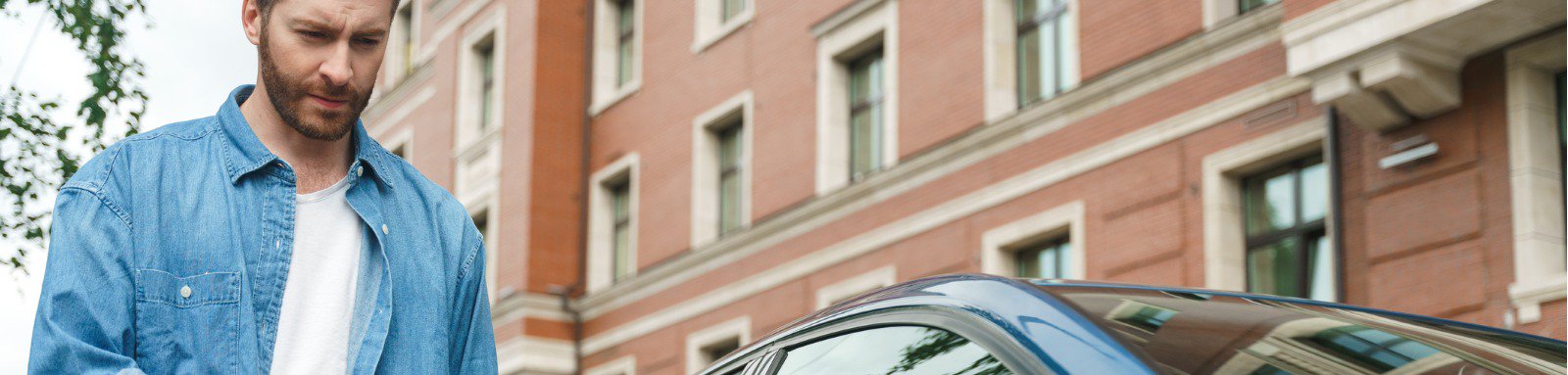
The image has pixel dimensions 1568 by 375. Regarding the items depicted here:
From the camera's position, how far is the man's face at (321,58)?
2.85 m

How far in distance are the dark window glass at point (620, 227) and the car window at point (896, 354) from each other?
73.9 ft

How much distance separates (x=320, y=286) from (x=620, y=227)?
23.5m

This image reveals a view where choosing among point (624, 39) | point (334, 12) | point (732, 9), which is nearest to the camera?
point (334, 12)

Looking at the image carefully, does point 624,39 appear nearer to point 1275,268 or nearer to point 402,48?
point 402,48

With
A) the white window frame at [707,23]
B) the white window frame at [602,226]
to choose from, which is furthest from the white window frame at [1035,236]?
the white window frame at [602,226]

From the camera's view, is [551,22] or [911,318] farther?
[551,22]

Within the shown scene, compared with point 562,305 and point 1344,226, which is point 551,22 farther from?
point 1344,226

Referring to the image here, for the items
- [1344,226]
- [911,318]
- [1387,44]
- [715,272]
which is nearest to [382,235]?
[911,318]

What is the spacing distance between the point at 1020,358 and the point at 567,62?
83.1 feet

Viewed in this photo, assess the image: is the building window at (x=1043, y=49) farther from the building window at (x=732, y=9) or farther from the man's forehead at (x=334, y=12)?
the man's forehead at (x=334, y=12)

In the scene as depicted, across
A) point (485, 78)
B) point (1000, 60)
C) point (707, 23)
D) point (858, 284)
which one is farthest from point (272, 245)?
point (485, 78)

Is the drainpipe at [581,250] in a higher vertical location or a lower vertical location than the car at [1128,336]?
higher

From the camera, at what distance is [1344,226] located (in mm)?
14359

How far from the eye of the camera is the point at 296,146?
3.05 m
